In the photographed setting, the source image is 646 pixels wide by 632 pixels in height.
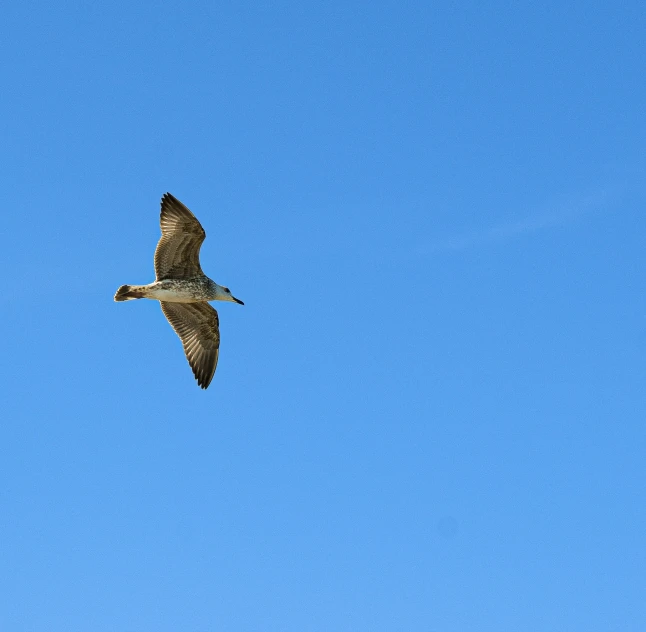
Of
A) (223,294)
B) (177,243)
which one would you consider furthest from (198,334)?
(177,243)

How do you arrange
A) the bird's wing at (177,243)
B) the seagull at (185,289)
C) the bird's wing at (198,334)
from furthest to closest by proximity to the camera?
the bird's wing at (198,334) → the seagull at (185,289) → the bird's wing at (177,243)

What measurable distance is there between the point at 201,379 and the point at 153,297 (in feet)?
11.9

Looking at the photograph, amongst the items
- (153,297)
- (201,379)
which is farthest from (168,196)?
(201,379)

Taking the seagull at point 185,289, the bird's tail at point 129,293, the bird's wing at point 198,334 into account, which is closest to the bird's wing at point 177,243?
the seagull at point 185,289

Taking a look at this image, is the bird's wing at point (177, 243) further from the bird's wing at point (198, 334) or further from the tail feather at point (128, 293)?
the bird's wing at point (198, 334)

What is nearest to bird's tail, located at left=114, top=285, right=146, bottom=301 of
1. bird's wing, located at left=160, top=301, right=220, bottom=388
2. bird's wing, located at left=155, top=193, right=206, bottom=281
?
bird's wing, located at left=155, top=193, right=206, bottom=281

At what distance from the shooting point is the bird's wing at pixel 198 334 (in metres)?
30.8

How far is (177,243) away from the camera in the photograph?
28203 millimetres

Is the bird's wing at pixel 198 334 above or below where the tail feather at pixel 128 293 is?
above

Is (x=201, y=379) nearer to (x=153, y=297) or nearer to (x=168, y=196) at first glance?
(x=153, y=297)

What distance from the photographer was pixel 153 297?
28.7 meters

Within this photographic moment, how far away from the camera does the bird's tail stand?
93.2 feet

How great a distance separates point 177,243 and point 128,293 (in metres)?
Answer: 1.83

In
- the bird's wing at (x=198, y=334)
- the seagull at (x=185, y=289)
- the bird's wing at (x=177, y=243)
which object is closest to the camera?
the bird's wing at (x=177, y=243)
